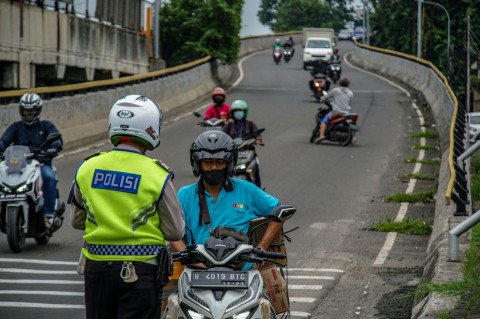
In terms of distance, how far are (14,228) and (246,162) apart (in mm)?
4307

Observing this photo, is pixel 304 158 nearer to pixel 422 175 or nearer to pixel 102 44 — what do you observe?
pixel 422 175

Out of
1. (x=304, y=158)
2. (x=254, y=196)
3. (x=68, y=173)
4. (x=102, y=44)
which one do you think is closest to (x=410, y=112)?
(x=102, y=44)

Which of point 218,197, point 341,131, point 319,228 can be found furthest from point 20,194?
point 341,131

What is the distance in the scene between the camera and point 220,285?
22.3 feet

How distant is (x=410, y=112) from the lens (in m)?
40.4

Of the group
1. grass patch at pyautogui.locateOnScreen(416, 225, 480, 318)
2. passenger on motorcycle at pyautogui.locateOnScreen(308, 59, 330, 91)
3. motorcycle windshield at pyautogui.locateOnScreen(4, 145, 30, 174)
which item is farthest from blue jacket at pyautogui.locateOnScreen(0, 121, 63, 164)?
passenger on motorcycle at pyautogui.locateOnScreen(308, 59, 330, 91)

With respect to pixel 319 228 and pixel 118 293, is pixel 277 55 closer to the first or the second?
pixel 319 228

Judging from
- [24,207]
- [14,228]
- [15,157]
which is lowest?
[14,228]

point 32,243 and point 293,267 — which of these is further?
point 32,243

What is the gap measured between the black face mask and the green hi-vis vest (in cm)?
111

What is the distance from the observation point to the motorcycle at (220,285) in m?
6.76

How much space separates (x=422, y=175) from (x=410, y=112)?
17.0m

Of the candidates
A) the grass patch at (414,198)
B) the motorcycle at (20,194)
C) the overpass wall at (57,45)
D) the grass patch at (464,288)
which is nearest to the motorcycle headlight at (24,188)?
the motorcycle at (20,194)

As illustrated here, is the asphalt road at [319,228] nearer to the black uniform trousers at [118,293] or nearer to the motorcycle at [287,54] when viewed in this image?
the black uniform trousers at [118,293]
